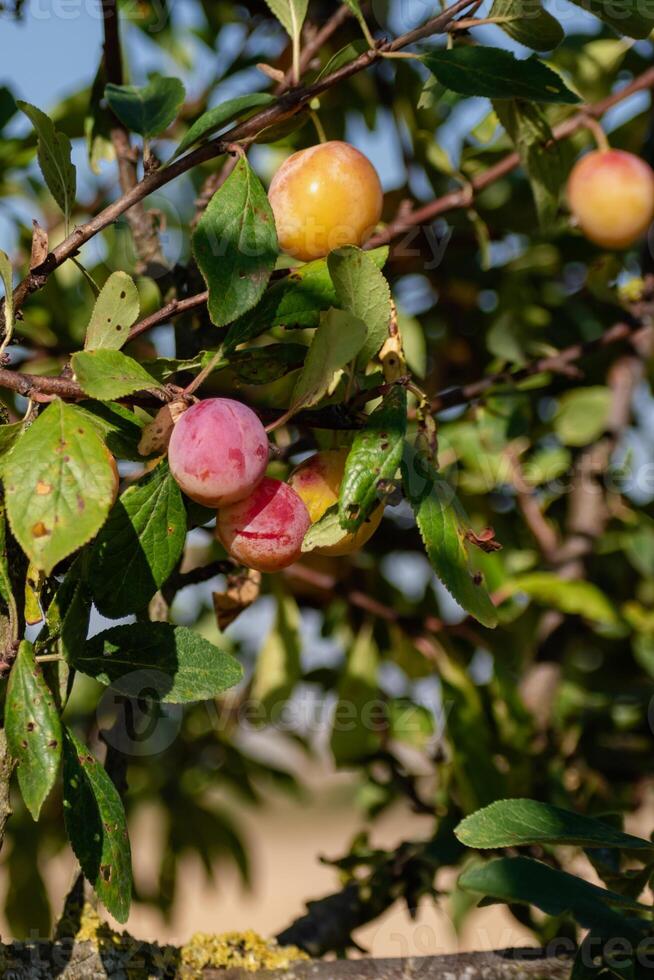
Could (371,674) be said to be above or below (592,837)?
below

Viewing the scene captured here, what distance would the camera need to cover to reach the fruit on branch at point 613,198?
108 cm

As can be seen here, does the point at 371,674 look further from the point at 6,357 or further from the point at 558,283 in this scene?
the point at 6,357

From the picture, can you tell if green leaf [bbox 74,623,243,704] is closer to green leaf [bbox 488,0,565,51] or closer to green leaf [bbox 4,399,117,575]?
green leaf [bbox 4,399,117,575]

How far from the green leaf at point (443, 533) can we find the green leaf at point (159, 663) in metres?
0.13

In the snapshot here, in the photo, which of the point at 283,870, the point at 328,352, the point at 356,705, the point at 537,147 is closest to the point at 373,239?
the point at 537,147

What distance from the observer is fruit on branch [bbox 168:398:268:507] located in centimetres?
51

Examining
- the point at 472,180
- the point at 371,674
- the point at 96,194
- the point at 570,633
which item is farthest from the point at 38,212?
the point at 570,633

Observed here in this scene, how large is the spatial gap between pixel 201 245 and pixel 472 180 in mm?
615

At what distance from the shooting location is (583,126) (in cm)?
115

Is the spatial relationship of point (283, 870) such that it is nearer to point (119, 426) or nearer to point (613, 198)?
point (613, 198)

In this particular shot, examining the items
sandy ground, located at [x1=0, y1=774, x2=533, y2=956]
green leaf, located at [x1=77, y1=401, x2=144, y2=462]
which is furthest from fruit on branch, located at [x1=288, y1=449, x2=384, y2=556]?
sandy ground, located at [x1=0, y1=774, x2=533, y2=956]

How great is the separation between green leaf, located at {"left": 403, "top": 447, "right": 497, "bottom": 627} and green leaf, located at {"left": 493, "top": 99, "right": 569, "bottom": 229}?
36cm

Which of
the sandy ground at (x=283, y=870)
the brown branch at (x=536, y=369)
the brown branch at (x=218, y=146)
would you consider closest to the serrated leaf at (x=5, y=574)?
the brown branch at (x=218, y=146)

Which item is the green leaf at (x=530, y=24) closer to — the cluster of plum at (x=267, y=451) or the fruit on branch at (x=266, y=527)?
the cluster of plum at (x=267, y=451)
